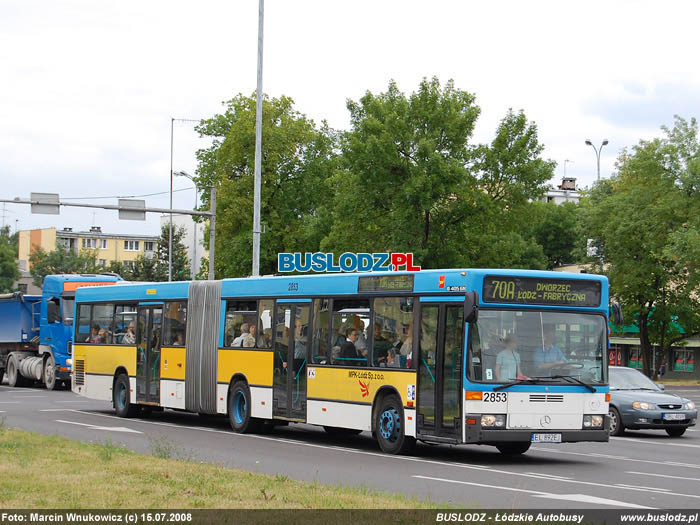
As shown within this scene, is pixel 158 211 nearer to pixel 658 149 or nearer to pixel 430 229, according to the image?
pixel 430 229

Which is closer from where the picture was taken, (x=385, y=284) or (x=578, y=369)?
(x=578, y=369)

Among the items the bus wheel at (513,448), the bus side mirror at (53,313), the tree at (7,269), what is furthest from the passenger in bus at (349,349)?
the tree at (7,269)

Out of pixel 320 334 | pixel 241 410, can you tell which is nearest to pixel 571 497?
pixel 320 334

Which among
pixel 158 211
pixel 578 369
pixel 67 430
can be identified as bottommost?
pixel 67 430

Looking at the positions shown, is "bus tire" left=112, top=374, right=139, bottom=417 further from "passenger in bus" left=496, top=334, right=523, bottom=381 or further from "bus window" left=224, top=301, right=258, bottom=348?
"passenger in bus" left=496, top=334, right=523, bottom=381

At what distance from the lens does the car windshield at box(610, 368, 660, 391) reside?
24453 millimetres

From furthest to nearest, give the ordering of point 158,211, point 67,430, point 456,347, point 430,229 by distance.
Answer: point 430,229, point 158,211, point 67,430, point 456,347

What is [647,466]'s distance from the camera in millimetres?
16703

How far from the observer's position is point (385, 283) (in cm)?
1788

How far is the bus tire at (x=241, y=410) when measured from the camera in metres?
21.3

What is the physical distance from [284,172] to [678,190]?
22.5 metres

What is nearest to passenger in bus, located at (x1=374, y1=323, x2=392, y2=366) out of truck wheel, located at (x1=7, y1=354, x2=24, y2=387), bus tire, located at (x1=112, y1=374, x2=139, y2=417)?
bus tire, located at (x1=112, y1=374, x2=139, y2=417)

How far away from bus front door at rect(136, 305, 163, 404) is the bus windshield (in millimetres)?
10341

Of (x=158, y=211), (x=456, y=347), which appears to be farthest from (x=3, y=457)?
(x=158, y=211)
